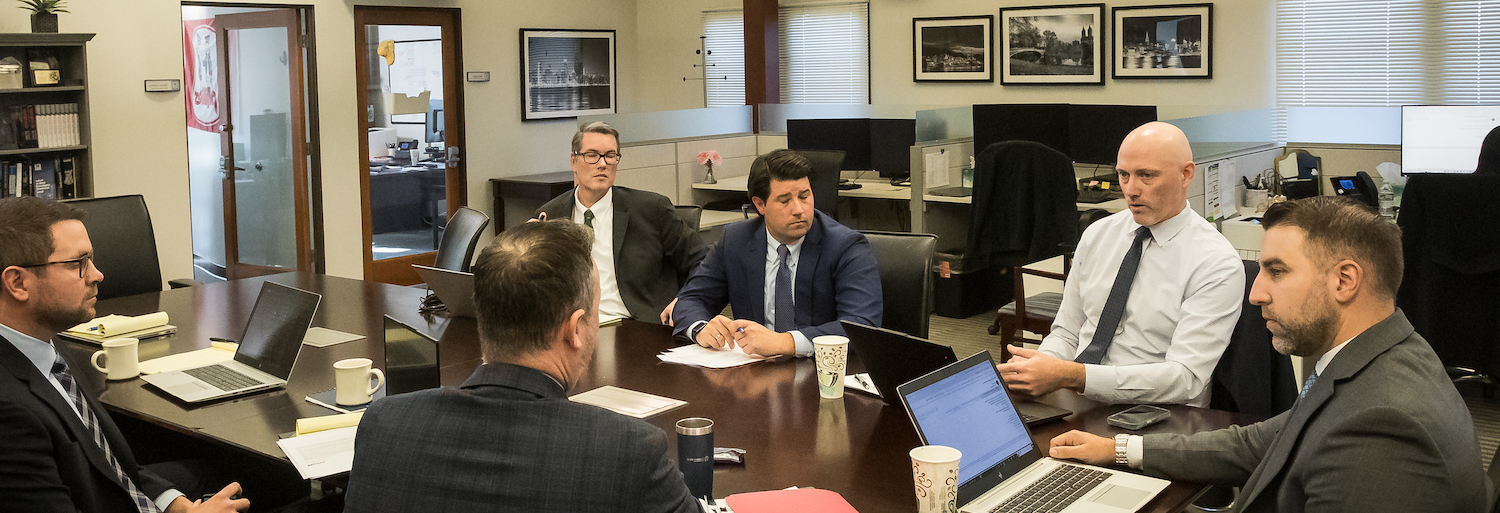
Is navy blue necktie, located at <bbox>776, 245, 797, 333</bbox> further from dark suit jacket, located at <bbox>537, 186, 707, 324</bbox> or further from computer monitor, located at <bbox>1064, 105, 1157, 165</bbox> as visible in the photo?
computer monitor, located at <bbox>1064, 105, 1157, 165</bbox>

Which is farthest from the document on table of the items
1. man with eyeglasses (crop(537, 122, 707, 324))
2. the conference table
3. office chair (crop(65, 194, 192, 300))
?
office chair (crop(65, 194, 192, 300))

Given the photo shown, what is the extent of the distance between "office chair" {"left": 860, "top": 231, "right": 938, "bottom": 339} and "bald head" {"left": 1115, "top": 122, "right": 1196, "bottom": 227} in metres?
0.57

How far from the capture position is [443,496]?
1.32 meters

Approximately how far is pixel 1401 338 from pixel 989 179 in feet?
14.2

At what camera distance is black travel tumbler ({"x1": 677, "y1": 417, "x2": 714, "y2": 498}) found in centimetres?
167

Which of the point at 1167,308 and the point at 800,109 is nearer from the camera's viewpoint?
the point at 1167,308

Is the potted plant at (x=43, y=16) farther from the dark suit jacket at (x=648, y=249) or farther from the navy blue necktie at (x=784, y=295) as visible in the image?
the navy blue necktie at (x=784, y=295)

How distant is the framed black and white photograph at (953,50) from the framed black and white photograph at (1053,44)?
12 centimetres

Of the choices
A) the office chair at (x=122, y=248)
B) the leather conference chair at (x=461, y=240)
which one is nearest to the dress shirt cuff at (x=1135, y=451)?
the leather conference chair at (x=461, y=240)

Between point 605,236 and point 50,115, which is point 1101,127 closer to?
point 605,236

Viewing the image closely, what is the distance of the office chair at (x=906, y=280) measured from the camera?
3.00 m

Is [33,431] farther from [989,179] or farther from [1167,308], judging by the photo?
[989,179]

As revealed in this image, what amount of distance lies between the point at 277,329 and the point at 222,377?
16 centimetres

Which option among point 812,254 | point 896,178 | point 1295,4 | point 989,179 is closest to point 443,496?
point 812,254
